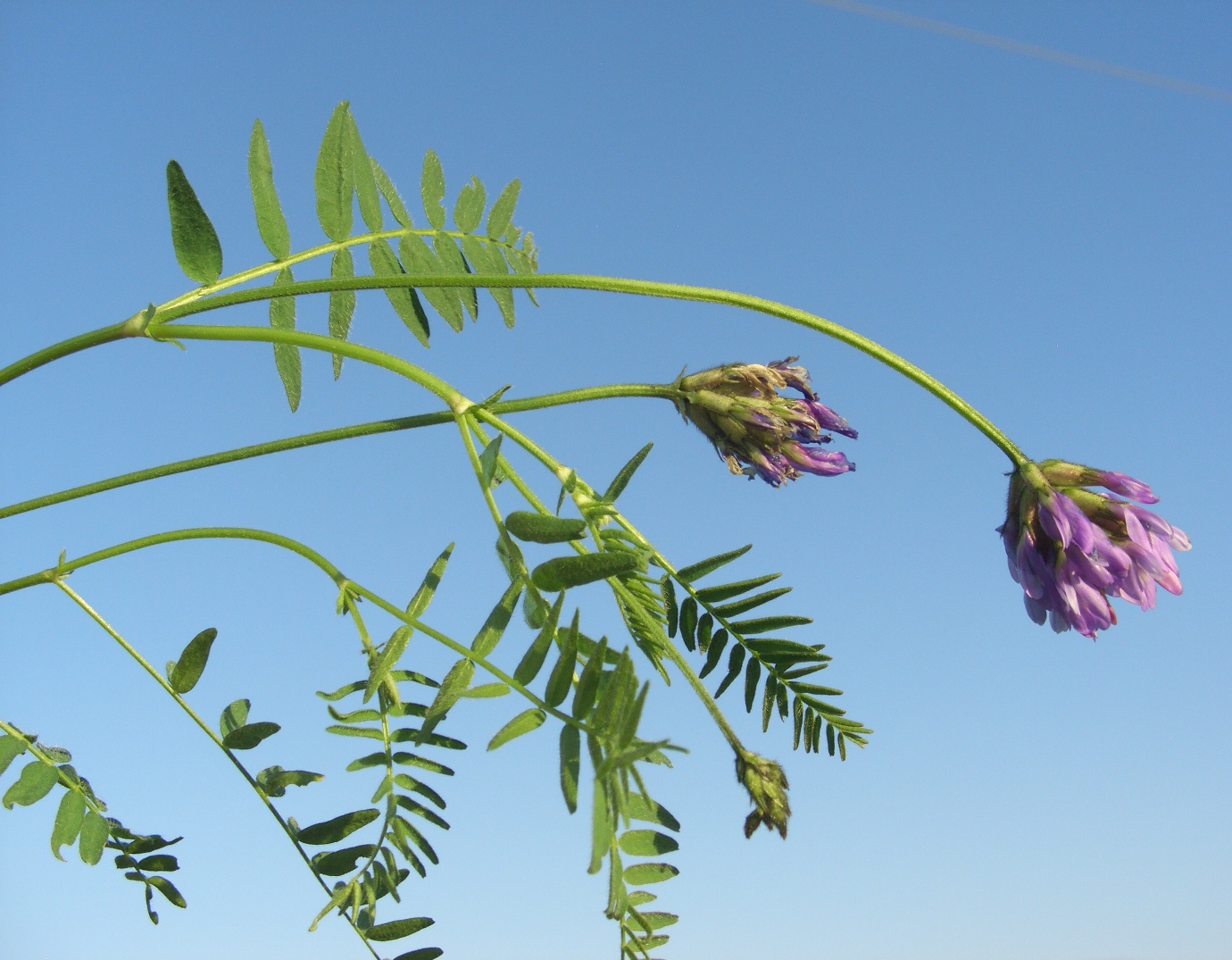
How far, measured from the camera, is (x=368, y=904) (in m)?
1.63

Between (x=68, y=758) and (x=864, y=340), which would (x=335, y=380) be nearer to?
(x=68, y=758)

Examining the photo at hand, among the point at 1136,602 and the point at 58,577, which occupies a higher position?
the point at 58,577

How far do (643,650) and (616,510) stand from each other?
24 cm

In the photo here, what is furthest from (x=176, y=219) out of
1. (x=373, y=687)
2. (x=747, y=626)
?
(x=747, y=626)

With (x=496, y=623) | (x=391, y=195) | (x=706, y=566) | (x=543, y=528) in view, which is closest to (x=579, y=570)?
(x=543, y=528)

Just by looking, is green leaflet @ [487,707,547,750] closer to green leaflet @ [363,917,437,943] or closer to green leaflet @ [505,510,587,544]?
green leaflet @ [505,510,587,544]

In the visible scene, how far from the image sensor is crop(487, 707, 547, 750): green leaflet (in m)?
1.25

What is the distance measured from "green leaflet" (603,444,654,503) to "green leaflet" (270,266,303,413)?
0.71 m

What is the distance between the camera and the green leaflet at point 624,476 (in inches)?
58.8

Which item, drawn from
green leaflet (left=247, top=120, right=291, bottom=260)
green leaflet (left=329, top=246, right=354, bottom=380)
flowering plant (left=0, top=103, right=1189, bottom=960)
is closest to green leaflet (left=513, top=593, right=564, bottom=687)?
flowering plant (left=0, top=103, right=1189, bottom=960)

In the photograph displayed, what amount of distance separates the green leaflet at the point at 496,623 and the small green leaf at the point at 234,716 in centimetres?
65

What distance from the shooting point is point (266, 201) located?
1825mm

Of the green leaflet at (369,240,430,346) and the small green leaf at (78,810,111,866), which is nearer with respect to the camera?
the small green leaf at (78,810,111,866)

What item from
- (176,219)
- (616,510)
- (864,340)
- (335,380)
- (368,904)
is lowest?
(368,904)
